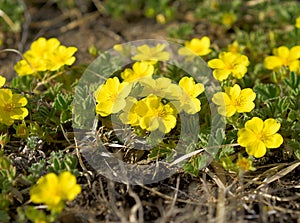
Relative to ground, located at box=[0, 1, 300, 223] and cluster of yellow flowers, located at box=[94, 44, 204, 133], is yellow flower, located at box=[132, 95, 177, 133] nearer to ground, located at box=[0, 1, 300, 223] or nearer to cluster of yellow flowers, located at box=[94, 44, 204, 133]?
cluster of yellow flowers, located at box=[94, 44, 204, 133]

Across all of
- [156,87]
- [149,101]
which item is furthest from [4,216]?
[156,87]

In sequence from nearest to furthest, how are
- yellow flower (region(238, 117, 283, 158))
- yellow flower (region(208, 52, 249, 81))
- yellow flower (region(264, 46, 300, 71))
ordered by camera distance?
yellow flower (region(238, 117, 283, 158)) → yellow flower (region(208, 52, 249, 81)) → yellow flower (region(264, 46, 300, 71))

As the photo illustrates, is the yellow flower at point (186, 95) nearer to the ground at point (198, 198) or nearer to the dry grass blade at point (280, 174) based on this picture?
the ground at point (198, 198)

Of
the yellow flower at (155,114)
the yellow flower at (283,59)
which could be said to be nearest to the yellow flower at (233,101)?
the yellow flower at (155,114)

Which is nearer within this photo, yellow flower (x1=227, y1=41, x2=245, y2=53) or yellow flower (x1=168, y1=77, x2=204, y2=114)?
yellow flower (x1=168, y1=77, x2=204, y2=114)

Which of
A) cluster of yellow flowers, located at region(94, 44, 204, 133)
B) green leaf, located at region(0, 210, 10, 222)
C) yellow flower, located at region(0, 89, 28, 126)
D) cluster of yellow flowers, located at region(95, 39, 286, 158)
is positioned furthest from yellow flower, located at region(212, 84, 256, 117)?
green leaf, located at region(0, 210, 10, 222)

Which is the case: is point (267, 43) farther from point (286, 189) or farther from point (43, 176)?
point (43, 176)
